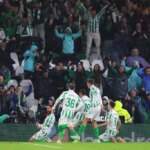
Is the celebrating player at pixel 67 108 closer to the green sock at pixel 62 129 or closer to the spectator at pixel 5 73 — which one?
the green sock at pixel 62 129

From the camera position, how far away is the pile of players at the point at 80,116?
24797mm

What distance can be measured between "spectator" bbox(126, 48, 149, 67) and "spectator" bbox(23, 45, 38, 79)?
141 inches

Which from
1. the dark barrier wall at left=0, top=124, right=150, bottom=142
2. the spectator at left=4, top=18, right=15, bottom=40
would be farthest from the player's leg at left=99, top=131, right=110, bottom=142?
the spectator at left=4, top=18, right=15, bottom=40

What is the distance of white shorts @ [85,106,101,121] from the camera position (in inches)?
996

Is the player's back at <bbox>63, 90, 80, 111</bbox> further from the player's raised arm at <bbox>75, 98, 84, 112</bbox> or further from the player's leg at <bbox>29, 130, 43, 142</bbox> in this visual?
the player's leg at <bbox>29, 130, 43, 142</bbox>

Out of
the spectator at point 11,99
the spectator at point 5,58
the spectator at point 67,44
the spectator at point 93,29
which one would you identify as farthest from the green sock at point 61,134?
the spectator at point 93,29

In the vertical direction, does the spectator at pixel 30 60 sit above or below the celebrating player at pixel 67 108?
above

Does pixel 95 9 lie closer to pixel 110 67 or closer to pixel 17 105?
pixel 110 67

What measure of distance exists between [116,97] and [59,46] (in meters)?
3.43

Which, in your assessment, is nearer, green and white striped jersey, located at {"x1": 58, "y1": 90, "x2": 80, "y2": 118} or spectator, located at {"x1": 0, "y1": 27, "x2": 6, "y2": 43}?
green and white striped jersey, located at {"x1": 58, "y1": 90, "x2": 80, "y2": 118}

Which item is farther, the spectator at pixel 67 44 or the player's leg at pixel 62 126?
the spectator at pixel 67 44

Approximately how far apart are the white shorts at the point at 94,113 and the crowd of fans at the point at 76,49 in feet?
8.57

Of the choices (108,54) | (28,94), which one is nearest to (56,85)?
(28,94)

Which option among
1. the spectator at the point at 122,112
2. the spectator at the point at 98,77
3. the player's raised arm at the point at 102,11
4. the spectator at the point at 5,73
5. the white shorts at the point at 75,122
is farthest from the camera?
the player's raised arm at the point at 102,11
